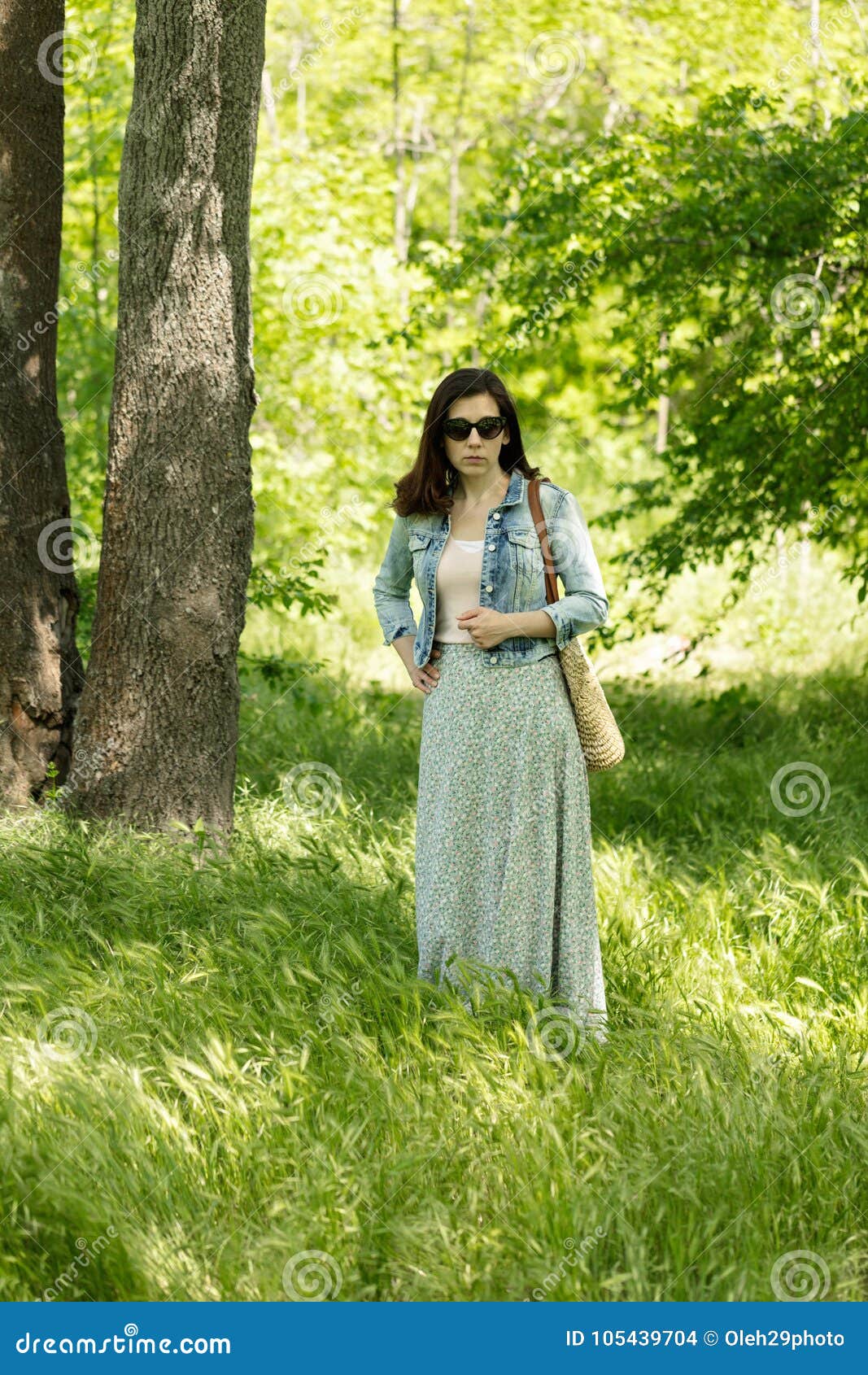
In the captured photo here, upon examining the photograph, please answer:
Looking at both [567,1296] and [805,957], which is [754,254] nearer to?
[805,957]

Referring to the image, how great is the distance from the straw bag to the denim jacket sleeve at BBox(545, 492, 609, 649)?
0.02 m

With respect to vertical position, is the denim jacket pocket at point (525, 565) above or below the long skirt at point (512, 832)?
above

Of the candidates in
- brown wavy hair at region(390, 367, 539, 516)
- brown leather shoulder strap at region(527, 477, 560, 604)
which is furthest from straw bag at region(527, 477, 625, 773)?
brown wavy hair at region(390, 367, 539, 516)

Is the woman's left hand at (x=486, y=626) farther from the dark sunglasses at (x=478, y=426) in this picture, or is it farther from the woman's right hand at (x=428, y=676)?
the dark sunglasses at (x=478, y=426)

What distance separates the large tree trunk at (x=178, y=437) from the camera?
14.8 ft

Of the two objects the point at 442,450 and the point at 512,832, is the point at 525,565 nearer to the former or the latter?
the point at 442,450

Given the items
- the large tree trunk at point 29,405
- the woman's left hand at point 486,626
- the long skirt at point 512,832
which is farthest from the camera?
the large tree trunk at point 29,405

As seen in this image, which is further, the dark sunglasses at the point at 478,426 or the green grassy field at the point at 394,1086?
the dark sunglasses at the point at 478,426

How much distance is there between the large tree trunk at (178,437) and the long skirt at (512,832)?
1.46 metres

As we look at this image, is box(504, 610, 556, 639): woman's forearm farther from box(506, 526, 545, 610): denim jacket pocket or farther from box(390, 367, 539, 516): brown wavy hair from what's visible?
box(390, 367, 539, 516): brown wavy hair

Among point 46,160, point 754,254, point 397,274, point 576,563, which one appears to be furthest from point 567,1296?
point 397,274

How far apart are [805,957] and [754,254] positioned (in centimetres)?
340

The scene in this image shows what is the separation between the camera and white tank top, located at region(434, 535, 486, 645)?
11.5 ft

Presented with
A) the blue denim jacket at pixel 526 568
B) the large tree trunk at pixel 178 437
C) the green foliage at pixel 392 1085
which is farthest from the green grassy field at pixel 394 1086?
the blue denim jacket at pixel 526 568
